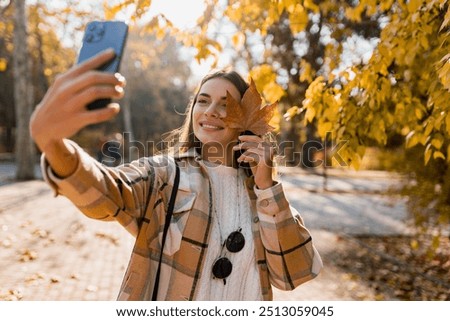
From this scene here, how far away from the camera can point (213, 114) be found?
1881 millimetres

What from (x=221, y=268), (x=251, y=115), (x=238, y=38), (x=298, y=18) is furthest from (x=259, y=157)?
(x=238, y=38)

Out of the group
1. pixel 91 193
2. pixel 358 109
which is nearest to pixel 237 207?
pixel 91 193

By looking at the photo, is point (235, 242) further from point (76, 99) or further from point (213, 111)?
point (76, 99)

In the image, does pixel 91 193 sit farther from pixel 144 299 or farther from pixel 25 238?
pixel 25 238

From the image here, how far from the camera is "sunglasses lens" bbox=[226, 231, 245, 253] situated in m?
1.76

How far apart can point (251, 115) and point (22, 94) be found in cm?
1313

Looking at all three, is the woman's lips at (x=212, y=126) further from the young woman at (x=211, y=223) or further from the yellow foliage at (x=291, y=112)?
the yellow foliage at (x=291, y=112)

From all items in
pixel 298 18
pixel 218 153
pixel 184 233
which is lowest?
Answer: pixel 184 233

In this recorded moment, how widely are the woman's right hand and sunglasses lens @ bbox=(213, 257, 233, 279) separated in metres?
0.93

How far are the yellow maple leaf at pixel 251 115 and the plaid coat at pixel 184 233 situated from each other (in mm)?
267

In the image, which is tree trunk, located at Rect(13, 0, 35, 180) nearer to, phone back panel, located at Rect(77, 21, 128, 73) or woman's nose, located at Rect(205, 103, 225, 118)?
→ woman's nose, located at Rect(205, 103, 225, 118)

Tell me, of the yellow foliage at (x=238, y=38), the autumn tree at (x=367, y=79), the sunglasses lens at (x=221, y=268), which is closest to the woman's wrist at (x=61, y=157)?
the sunglasses lens at (x=221, y=268)

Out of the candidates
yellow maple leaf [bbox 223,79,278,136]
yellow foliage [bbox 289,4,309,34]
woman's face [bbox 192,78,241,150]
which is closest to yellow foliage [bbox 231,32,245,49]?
yellow foliage [bbox 289,4,309,34]

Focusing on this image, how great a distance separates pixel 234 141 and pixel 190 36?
162 cm
